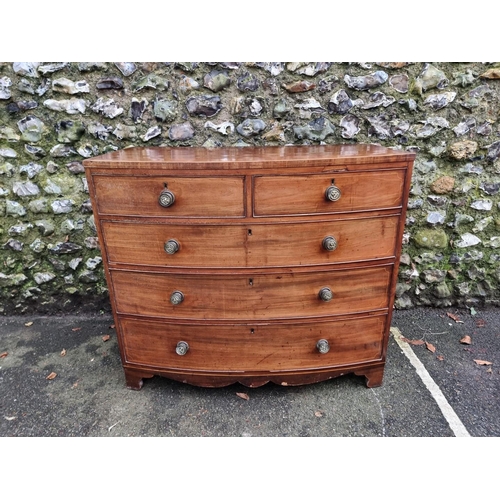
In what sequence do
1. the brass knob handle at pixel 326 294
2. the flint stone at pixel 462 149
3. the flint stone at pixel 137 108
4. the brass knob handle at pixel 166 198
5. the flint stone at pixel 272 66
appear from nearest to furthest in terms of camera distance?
the brass knob handle at pixel 166 198 < the brass knob handle at pixel 326 294 < the flint stone at pixel 272 66 < the flint stone at pixel 137 108 < the flint stone at pixel 462 149

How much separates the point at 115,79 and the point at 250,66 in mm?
1019

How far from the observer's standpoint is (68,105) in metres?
2.61

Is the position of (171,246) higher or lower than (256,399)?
higher

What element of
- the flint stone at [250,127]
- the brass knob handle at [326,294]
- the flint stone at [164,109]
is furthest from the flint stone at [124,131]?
the brass knob handle at [326,294]

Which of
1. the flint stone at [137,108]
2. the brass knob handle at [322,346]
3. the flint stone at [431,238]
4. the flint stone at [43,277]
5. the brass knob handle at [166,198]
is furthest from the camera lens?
the flint stone at [43,277]

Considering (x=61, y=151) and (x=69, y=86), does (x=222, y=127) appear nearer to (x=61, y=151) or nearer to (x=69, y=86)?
(x=69, y=86)

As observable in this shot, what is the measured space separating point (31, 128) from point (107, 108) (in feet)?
2.14

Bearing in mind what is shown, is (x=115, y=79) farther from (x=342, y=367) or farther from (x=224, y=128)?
(x=342, y=367)

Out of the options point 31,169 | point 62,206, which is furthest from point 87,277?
point 31,169

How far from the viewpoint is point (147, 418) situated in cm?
212

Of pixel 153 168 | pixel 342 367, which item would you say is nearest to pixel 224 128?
pixel 153 168

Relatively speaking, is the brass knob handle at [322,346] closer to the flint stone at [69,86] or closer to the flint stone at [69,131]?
the flint stone at [69,131]

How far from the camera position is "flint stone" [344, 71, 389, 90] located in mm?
2539

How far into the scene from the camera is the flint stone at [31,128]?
2662 millimetres
